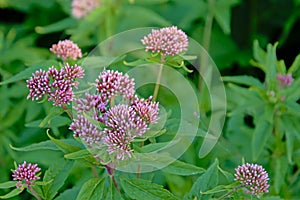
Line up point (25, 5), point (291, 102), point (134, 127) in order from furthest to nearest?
point (25, 5), point (291, 102), point (134, 127)

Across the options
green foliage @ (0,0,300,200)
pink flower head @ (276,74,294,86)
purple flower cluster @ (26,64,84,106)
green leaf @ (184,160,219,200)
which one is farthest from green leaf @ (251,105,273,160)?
purple flower cluster @ (26,64,84,106)

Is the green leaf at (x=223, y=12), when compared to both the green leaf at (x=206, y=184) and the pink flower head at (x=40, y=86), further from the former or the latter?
the pink flower head at (x=40, y=86)

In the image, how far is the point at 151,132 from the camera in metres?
1.42

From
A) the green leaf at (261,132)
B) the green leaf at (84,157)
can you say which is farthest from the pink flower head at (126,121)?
the green leaf at (261,132)

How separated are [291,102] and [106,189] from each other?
0.92 metres

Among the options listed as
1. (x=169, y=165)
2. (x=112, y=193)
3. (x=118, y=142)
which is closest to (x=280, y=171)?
(x=169, y=165)

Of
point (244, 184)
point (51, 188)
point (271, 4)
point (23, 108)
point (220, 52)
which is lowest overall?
point (244, 184)

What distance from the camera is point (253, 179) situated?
4.74ft

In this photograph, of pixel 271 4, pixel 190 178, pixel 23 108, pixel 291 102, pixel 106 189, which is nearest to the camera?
pixel 106 189

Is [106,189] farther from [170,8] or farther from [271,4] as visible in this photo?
[271,4]

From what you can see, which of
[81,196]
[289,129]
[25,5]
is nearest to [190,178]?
[289,129]

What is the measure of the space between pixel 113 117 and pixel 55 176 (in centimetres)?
33

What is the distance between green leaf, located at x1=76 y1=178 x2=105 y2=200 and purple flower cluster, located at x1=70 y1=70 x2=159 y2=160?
11cm

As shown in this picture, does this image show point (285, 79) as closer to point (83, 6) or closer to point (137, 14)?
point (137, 14)
